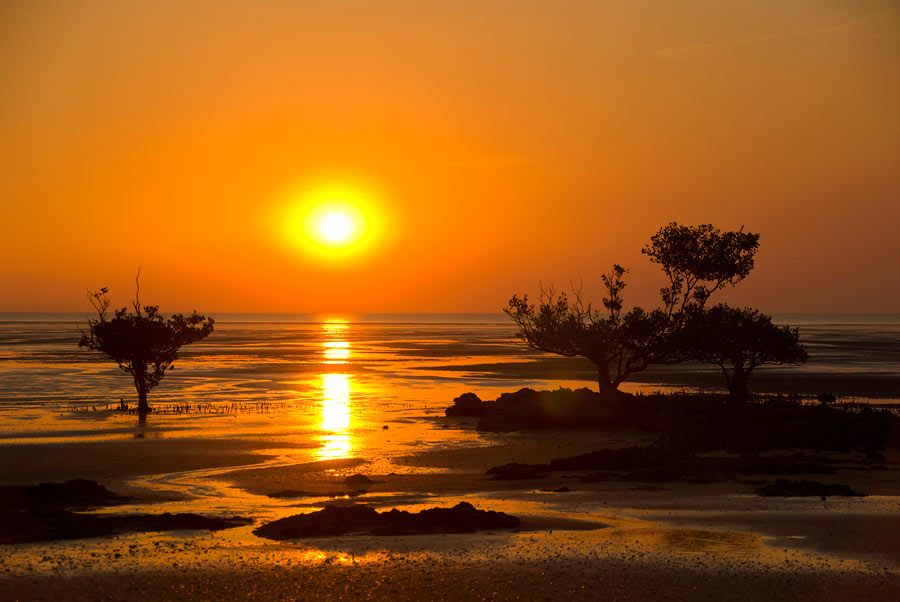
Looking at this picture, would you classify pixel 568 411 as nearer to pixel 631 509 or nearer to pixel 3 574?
pixel 631 509

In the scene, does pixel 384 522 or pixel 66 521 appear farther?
pixel 384 522

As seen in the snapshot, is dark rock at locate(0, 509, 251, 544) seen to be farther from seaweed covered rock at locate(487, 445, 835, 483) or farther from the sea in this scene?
the sea

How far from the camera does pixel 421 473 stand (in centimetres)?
2627

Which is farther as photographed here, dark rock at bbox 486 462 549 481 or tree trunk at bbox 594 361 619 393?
tree trunk at bbox 594 361 619 393

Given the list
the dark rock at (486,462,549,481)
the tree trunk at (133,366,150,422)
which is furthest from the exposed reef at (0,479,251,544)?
the tree trunk at (133,366,150,422)

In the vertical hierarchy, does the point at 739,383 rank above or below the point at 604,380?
below

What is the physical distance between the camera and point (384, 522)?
1817 cm

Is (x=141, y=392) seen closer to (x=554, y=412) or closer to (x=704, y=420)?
(x=554, y=412)

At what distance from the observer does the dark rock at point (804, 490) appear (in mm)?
21734

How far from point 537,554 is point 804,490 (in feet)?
31.3

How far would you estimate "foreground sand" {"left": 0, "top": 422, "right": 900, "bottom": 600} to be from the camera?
13609 millimetres

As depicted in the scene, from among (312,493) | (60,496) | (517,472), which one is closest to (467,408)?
(517,472)

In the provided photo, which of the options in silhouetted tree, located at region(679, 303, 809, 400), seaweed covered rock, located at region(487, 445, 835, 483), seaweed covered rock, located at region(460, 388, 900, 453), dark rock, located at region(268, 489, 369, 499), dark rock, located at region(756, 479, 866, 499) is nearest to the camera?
A: dark rock, located at region(756, 479, 866, 499)

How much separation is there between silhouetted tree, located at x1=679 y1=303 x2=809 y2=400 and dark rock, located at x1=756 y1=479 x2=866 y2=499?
24.7 metres
